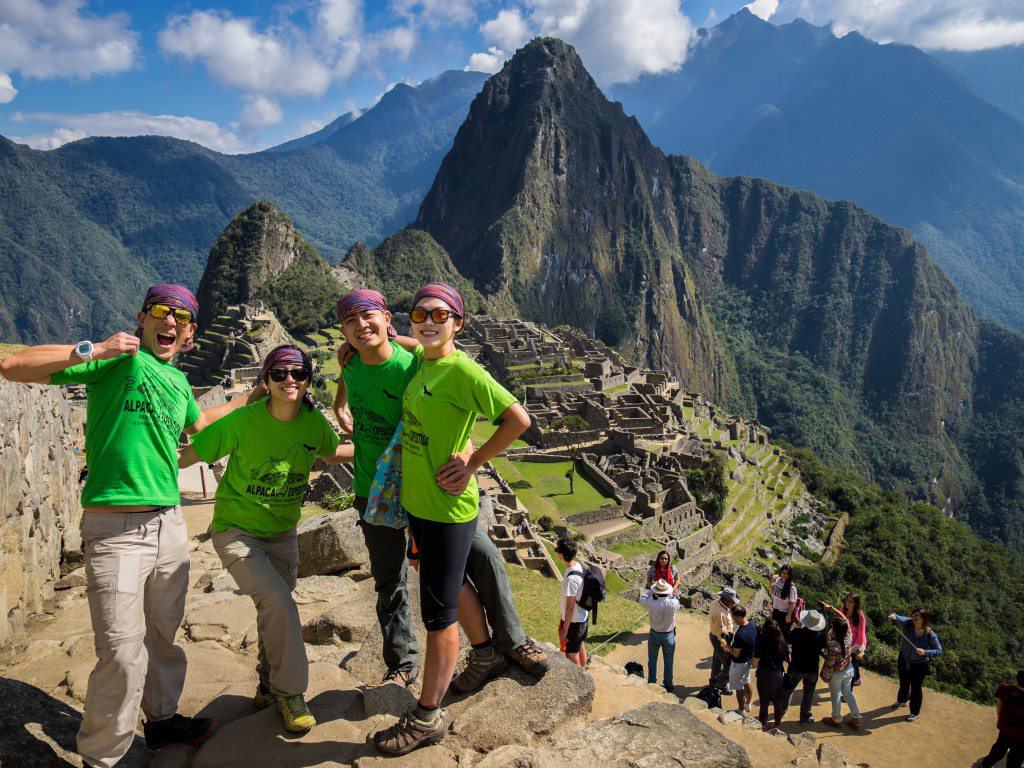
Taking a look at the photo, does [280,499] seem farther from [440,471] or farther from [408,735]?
[408,735]

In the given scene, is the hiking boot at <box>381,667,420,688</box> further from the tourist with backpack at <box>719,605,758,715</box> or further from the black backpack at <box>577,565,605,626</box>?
the tourist with backpack at <box>719,605,758,715</box>

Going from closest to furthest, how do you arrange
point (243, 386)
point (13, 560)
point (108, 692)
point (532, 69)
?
point (108, 692), point (13, 560), point (243, 386), point (532, 69)

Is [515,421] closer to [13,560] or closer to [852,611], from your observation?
[13,560]

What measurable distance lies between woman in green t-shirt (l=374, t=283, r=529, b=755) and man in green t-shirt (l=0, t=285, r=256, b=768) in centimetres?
123

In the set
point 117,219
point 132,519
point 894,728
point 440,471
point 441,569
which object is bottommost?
point 894,728

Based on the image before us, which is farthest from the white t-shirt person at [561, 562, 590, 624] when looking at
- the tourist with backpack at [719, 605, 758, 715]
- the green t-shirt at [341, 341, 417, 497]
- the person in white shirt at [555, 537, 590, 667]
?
the green t-shirt at [341, 341, 417, 497]

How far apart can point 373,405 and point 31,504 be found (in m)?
3.87

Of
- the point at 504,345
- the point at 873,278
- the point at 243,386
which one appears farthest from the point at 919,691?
the point at 873,278

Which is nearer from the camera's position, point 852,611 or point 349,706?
point 349,706

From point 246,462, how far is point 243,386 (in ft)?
75.5

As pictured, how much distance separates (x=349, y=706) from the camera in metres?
3.67

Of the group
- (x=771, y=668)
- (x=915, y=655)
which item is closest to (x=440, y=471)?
(x=771, y=668)

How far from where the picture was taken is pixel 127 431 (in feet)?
10.2

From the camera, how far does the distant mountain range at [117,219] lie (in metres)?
86.4
